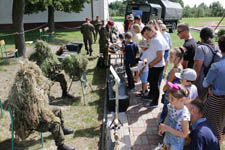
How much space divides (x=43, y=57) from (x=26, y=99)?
2136 mm

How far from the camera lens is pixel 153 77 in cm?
414

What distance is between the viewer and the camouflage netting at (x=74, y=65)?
188 inches

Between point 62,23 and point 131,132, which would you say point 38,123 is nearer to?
point 131,132

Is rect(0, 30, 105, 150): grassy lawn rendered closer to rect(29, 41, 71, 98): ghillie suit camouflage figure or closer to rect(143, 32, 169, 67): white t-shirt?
rect(29, 41, 71, 98): ghillie suit camouflage figure

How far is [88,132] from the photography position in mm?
3922

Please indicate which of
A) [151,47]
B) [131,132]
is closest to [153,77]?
[151,47]

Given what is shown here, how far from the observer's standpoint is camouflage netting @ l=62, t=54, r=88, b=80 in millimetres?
4766

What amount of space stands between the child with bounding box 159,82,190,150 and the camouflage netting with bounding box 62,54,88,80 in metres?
2.93

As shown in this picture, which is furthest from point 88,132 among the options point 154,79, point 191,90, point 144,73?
point 191,90

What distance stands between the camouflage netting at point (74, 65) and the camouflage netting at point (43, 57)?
33 cm

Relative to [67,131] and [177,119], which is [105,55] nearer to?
[67,131]

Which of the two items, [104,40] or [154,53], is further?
[104,40]

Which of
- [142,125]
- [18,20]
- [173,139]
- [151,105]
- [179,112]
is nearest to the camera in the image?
[179,112]

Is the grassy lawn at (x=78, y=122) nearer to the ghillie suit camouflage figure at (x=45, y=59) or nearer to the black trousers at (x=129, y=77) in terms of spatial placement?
the ghillie suit camouflage figure at (x=45, y=59)
